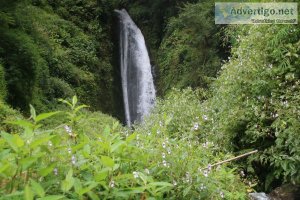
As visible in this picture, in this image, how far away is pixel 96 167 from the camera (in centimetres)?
188

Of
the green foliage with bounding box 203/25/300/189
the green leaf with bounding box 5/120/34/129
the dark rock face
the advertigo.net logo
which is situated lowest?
the dark rock face

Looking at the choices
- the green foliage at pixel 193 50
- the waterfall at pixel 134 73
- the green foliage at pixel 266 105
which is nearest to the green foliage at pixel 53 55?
the waterfall at pixel 134 73

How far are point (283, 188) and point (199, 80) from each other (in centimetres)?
831

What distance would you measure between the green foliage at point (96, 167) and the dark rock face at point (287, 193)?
2.95 meters

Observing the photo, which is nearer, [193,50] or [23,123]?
[23,123]

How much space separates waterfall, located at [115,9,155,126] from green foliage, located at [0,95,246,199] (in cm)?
1196

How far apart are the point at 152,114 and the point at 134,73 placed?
23.2ft

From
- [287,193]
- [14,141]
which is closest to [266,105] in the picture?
[287,193]

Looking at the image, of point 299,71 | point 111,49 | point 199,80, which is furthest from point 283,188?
point 111,49

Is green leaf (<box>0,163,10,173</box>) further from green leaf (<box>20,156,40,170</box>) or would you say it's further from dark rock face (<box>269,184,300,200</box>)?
dark rock face (<box>269,184,300,200</box>)

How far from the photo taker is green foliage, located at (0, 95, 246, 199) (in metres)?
1.66

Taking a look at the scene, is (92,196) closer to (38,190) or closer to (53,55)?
(38,190)

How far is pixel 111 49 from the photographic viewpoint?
17.0 m

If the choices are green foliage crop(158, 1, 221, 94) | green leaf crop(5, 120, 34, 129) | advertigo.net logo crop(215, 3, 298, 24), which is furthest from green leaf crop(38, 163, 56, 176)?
green foliage crop(158, 1, 221, 94)
